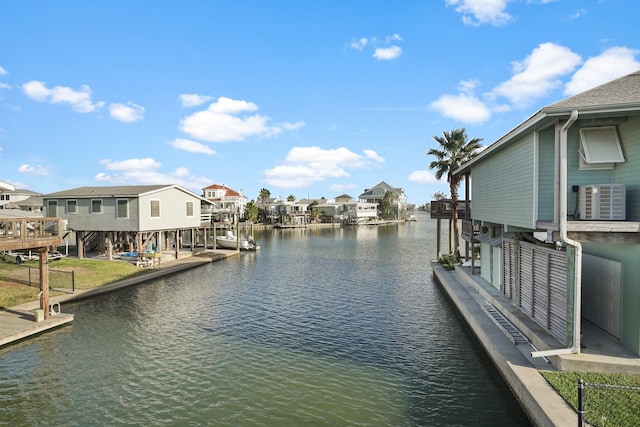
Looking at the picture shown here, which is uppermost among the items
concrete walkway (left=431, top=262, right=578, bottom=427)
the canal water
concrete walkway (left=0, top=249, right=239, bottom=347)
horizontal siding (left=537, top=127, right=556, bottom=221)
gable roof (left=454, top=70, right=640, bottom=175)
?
gable roof (left=454, top=70, right=640, bottom=175)

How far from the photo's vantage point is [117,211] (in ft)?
117

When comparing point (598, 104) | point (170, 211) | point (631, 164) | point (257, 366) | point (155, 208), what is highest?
point (598, 104)

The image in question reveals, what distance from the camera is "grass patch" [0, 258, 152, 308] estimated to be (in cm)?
2159

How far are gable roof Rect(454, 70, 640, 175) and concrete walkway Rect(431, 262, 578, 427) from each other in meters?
7.20

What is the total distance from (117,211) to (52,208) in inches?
303

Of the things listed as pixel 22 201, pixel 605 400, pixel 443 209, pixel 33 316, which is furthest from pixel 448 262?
pixel 22 201

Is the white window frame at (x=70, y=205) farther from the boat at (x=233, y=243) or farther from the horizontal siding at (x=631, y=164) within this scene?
the horizontal siding at (x=631, y=164)

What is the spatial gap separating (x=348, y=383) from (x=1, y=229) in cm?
2884

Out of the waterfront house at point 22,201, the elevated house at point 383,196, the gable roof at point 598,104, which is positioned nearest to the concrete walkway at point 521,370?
the gable roof at point 598,104

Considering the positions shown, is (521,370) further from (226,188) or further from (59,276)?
(226,188)

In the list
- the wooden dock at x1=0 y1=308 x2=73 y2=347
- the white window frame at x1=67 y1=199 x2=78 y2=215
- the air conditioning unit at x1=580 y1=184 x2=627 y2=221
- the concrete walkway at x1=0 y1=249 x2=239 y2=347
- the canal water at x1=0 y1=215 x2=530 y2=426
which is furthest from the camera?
the white window frame at x1=67 y1=199 x2=78 y2=215

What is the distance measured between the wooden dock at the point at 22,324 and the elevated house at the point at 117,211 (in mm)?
15827

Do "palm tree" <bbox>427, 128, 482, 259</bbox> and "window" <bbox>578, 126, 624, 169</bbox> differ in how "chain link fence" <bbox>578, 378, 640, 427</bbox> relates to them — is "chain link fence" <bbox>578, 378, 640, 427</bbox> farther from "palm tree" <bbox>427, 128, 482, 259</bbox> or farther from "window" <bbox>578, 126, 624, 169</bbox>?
A: "palm tree" <bbox>427, 128, 482, 259</bbox>

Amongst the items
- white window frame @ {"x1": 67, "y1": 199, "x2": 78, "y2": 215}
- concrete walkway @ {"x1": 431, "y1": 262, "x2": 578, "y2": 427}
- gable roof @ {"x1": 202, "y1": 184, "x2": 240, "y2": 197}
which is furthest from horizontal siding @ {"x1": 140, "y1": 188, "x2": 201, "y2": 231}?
gable roof @ {"x1": 202, "y1": 184, "x2": 240, "y2": 197}
